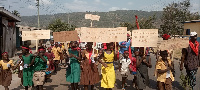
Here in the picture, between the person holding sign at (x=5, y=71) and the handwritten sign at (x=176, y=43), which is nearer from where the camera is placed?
the handwritten sign at (x=176, y=43)

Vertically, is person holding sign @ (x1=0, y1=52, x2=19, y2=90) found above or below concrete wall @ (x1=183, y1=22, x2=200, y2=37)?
below

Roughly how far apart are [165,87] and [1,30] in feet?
44.8

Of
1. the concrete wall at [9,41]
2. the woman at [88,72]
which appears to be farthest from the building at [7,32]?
the woman at [88,72]

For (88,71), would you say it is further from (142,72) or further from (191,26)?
(191,26)

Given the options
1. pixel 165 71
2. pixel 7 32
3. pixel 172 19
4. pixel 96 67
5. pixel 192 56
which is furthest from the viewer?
pixel 172 19

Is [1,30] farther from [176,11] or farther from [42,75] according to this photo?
[176,11]

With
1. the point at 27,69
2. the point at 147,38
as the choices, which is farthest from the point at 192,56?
the point at 27,69

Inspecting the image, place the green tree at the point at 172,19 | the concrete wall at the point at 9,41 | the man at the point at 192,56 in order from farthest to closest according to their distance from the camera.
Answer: the green tree at the point at 172,19
the concrete wall at the point at 9,41
the man at the point at 192,56

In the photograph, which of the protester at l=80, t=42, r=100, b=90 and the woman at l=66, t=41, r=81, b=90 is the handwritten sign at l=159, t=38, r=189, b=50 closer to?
the protester at l=80, t=42, r=100, b=90

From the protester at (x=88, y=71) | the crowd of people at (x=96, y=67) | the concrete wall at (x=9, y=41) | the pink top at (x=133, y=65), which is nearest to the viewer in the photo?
the crowd of people at (x=96, y=67)

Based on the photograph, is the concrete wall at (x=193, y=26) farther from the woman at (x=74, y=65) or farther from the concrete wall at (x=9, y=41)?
the woman at (x=74, y=65)

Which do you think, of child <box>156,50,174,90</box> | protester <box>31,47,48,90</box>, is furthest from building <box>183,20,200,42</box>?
protester <box>31,47,48,90</box>

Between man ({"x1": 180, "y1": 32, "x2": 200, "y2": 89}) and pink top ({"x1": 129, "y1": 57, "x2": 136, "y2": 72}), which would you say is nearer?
man ({"x1": 180, "y1": 32, "x2": 200, "y2": 89})

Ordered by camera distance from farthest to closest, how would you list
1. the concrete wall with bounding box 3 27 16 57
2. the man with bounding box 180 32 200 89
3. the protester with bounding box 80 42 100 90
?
1. the concrete wall with bounding box 3 27 16 57
2. the man with bounding box 180 32 200 89
3. the protester with bounding box 80 42 100 90
